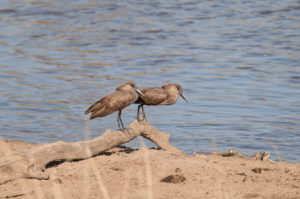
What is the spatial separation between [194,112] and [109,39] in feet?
28.6

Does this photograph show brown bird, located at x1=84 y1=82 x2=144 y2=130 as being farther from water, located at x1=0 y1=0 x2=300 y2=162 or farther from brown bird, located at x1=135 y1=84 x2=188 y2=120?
water, located at x1=0 y1=0 x2=300 y2=162

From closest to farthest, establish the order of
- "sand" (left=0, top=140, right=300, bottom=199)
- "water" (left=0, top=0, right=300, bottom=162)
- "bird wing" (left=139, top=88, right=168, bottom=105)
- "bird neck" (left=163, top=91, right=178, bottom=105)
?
"sand" (left=0, top=140, right=300, bottom=199) < "bird wing" (left=139, top=88, right=168, bottom=105) < "bird neck" (left=163, top=91, right=178, bottom=105) < "water" (left=0, top=0, right=300, bottom=162)

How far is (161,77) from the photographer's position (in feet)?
51.6

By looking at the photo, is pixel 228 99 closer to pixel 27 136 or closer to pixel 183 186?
pixel 27 136

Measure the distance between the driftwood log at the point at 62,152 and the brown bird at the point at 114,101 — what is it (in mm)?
282

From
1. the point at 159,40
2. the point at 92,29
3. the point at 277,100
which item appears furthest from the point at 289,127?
the point at 92,29

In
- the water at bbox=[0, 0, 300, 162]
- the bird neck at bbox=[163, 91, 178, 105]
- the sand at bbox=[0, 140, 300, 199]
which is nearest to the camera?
the sand at bbox=[0, 140, 300, 199]

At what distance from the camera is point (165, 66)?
17172mm

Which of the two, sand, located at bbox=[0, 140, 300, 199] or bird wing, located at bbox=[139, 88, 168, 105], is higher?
bird wing, located at bbox=[139, 88, 168, 105]

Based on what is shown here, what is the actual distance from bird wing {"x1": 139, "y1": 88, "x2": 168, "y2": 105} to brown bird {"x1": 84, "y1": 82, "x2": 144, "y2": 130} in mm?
229

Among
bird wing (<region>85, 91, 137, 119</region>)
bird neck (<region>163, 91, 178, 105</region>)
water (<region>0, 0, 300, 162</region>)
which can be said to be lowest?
water (<region>0, 0, 300, 162</region>)

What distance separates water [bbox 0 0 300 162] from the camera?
11.8 metres

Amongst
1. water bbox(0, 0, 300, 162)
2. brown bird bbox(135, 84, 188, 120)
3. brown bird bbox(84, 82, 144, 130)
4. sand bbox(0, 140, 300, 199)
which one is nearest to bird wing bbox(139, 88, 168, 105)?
brown bird bbox(135, 84, 188, 120)

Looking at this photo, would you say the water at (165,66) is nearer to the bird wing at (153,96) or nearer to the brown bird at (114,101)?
the bird wing at (153,96)
